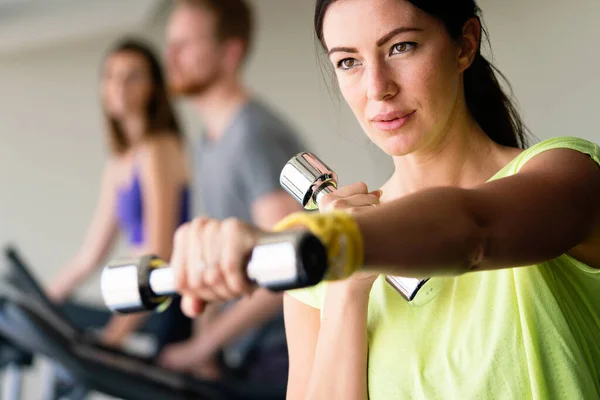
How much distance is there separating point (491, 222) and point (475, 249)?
0.11 ft

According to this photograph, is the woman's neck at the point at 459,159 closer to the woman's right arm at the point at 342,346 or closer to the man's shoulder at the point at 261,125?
the woman's right arm at the point at 342,346

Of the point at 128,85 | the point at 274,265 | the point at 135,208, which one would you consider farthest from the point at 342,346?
the point at 128,85

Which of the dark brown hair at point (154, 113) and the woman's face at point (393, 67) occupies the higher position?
the dark brown hair at point (154, 113)

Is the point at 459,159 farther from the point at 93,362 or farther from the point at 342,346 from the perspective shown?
the point at 93,362

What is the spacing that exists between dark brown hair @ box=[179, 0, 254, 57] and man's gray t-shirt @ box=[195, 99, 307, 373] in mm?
260

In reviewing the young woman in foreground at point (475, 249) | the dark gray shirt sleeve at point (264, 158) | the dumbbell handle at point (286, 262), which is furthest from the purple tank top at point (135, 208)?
the dumbbell handle at point (286, 262)

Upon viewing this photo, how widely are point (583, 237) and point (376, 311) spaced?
0.27 m

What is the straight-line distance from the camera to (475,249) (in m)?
0.66

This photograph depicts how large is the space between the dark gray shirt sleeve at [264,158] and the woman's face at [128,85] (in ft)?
2.86

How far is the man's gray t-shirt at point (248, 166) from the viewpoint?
2496mm

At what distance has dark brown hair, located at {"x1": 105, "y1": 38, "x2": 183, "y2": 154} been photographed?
126 inches

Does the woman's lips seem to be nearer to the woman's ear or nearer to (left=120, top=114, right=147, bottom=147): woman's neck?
the woman's ear

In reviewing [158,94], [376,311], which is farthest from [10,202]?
[376,311]

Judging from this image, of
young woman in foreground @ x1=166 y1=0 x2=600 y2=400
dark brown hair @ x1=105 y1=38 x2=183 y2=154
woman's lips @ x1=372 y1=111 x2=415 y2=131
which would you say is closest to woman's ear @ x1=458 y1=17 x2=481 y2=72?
young woman in foreground @ x1=166 y1=0 x2=600 y2=400
